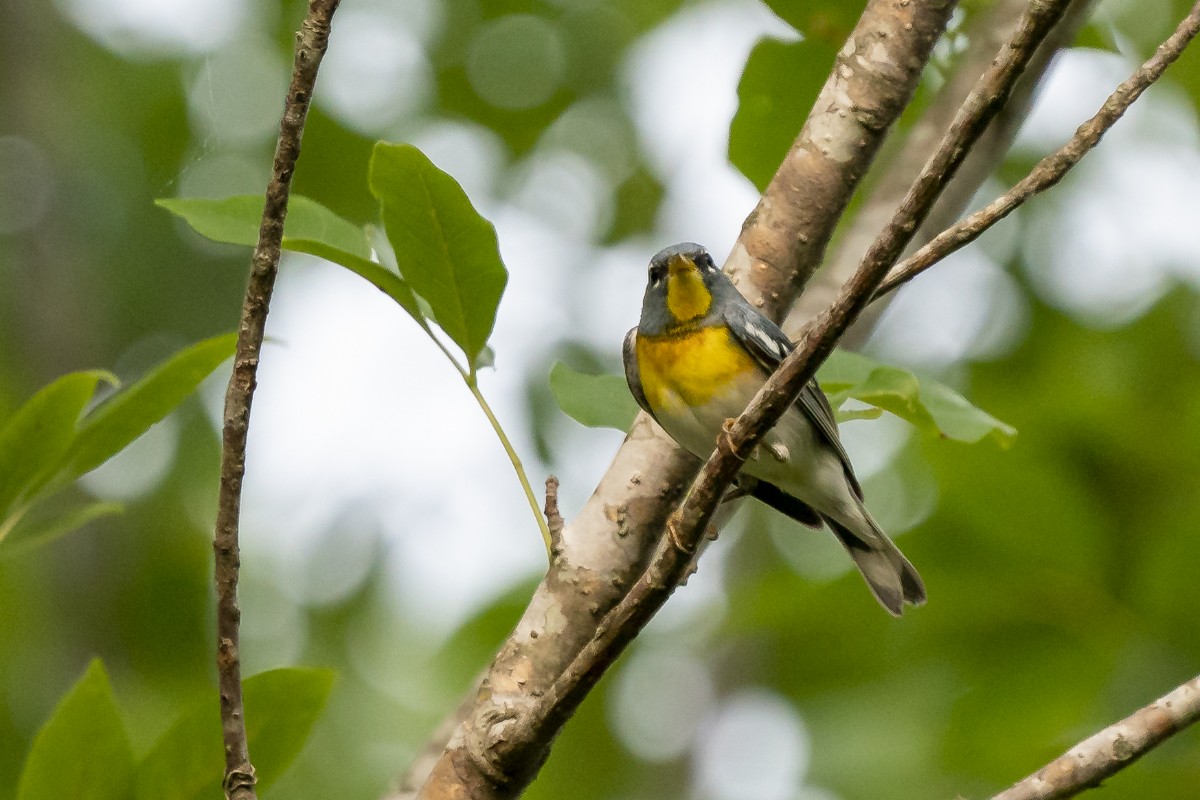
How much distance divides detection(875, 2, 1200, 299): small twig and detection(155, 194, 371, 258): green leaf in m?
1.24

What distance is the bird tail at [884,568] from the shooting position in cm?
388

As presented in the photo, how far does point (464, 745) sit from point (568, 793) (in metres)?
3.70

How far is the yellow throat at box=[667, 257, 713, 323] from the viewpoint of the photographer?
12.4 feet

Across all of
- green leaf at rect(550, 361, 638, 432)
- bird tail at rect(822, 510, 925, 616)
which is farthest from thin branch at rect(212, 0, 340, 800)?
bird tail at rect(822, 510, 925, 616)

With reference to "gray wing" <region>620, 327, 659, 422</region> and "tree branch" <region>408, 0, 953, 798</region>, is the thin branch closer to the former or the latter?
"tree branch" <region>408, 0, 953, 798</region>

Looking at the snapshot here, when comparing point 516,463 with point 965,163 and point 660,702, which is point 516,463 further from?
point 660,702

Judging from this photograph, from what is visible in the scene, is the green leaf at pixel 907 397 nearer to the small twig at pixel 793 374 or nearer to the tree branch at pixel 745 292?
the tree branch at pixel 745 292

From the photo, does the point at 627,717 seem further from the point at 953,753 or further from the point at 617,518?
the point at 617,518

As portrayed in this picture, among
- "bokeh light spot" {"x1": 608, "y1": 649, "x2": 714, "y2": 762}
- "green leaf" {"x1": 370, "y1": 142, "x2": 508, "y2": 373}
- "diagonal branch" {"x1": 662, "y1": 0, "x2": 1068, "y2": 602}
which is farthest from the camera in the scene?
"bokeh light spot" {"x1": 608, "y1": 649, "x2": 714, "y2": 762}

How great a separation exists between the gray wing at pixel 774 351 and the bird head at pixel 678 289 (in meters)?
0.21

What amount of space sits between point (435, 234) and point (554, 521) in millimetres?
654

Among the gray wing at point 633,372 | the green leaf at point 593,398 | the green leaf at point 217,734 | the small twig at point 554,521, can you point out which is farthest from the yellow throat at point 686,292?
the green leaf at point 217,734

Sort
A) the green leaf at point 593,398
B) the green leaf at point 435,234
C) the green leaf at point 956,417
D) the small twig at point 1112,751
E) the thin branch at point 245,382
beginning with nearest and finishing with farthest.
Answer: the thin branch at point 245,382 < the small twig at point 1112,751 < the green leaf at point 435,234 < the green leaf at point 956,417 < the green leaf at point 593,398

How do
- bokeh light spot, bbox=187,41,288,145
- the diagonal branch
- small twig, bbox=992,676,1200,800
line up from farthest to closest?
1. bokeh light spot, bbox=187,41,288,145
2. small twig, bbox=992,676,1200,800
3. the diagonal branch
